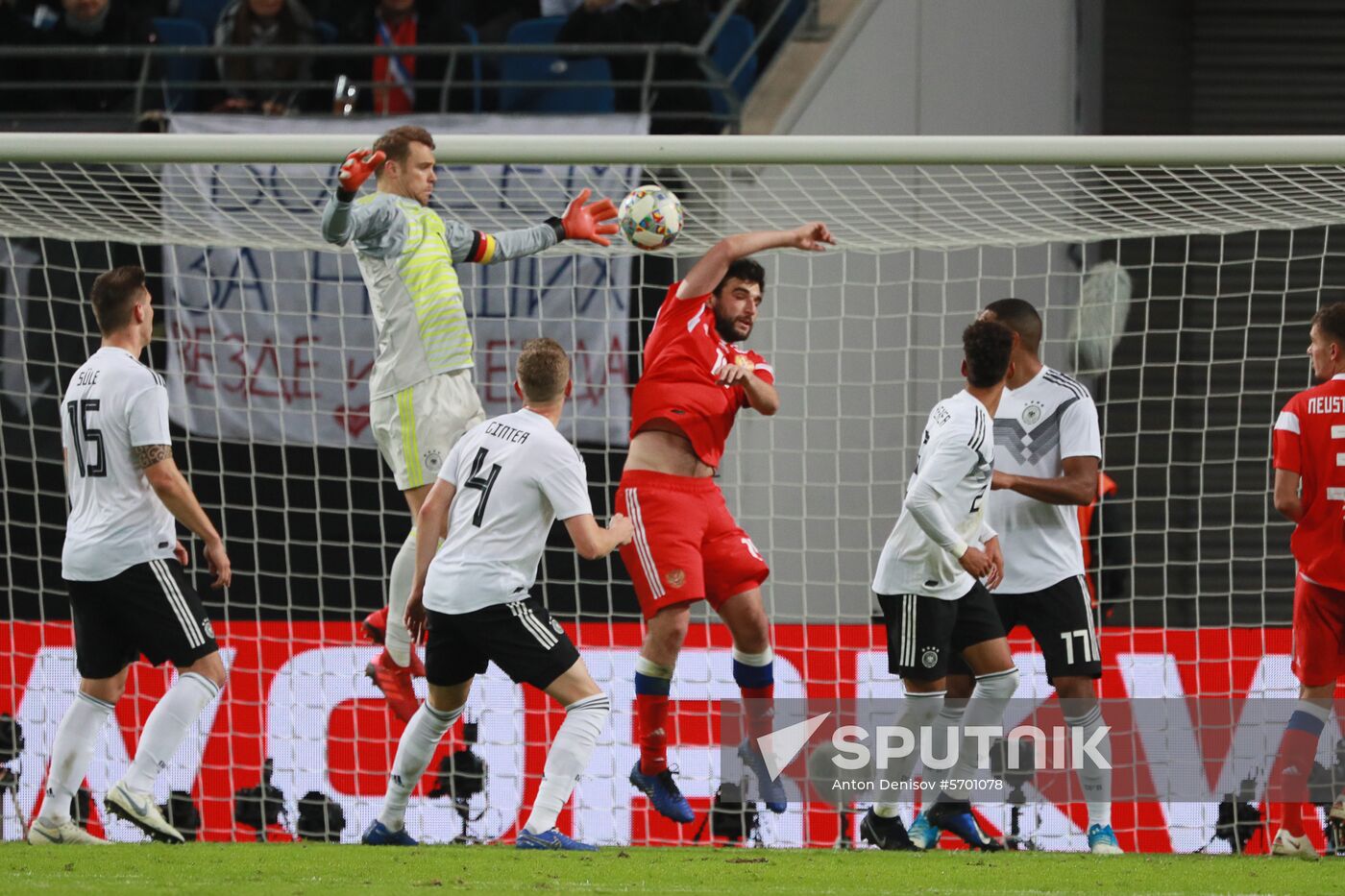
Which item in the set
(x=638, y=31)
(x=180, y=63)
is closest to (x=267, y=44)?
(x=180, y=63)

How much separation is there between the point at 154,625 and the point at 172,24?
6.56 meters

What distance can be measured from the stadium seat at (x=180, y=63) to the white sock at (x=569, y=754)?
587cm

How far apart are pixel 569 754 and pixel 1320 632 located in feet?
9.06

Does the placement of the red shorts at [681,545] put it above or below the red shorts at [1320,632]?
above

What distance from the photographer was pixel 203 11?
1188cm

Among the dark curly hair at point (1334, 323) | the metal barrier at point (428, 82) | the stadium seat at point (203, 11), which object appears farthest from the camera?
the stadium seat at point (203, 11)

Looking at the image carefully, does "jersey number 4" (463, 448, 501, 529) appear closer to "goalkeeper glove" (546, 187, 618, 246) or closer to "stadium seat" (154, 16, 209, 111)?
"goalkeeper glove" (546, 187, 618, 246)

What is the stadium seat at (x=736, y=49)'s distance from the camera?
35.9ft

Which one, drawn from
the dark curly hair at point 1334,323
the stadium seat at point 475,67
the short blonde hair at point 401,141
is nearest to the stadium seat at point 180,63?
the stadium seat at point 475,67

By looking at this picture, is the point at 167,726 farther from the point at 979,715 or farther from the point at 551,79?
the point at 551,79

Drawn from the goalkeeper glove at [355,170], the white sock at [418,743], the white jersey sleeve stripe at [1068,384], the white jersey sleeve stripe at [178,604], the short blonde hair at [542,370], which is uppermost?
the goalkeeper glove at [355,170]

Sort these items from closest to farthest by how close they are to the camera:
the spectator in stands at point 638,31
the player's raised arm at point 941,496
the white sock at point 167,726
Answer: the player's raised arm at point 941,496 < the white sock at point 167,726 < the spectator in stands at point 638,31

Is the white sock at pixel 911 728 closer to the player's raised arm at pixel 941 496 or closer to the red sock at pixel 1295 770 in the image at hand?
the player's raised arm at pixel 941 496

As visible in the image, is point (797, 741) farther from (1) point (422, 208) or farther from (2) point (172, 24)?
(2) point (172, 24)
